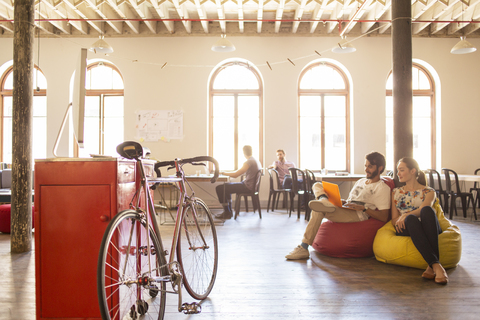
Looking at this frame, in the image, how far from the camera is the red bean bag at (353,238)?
3082mm

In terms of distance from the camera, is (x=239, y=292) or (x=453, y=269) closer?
(x=239, y=292)

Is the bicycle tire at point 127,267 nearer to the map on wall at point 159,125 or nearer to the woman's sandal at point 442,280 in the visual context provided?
the woman's sandal at point 442,280

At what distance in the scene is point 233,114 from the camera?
7484 mm

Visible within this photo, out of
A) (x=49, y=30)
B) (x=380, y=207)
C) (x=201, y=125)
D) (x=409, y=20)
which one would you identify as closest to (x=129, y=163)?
(x=380, y=207)

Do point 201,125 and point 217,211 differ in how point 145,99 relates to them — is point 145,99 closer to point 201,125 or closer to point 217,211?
point 201,125

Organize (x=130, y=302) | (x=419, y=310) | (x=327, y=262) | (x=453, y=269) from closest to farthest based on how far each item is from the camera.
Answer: (x=130, y=302)
(x=419, y=310)
(x=453, y=269)
(x=327, y=262)

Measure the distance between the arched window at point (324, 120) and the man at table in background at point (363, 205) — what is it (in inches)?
172

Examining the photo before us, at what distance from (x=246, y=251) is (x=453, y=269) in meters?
1.80

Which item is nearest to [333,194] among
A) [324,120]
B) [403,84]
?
[403,84]

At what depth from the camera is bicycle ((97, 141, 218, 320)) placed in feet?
4.69

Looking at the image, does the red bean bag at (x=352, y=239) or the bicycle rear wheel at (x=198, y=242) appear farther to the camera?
the red bean bag at (x=352, y=239)

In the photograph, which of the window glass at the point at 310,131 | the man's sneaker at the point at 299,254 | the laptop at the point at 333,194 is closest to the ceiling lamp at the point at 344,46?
the window glass at the point at 310,131

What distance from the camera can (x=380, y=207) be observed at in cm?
302

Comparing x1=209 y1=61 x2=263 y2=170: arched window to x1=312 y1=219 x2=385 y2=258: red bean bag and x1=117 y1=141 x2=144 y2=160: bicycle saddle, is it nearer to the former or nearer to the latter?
x1=312 y1=219 x2=385 y2=258: red bean bag
